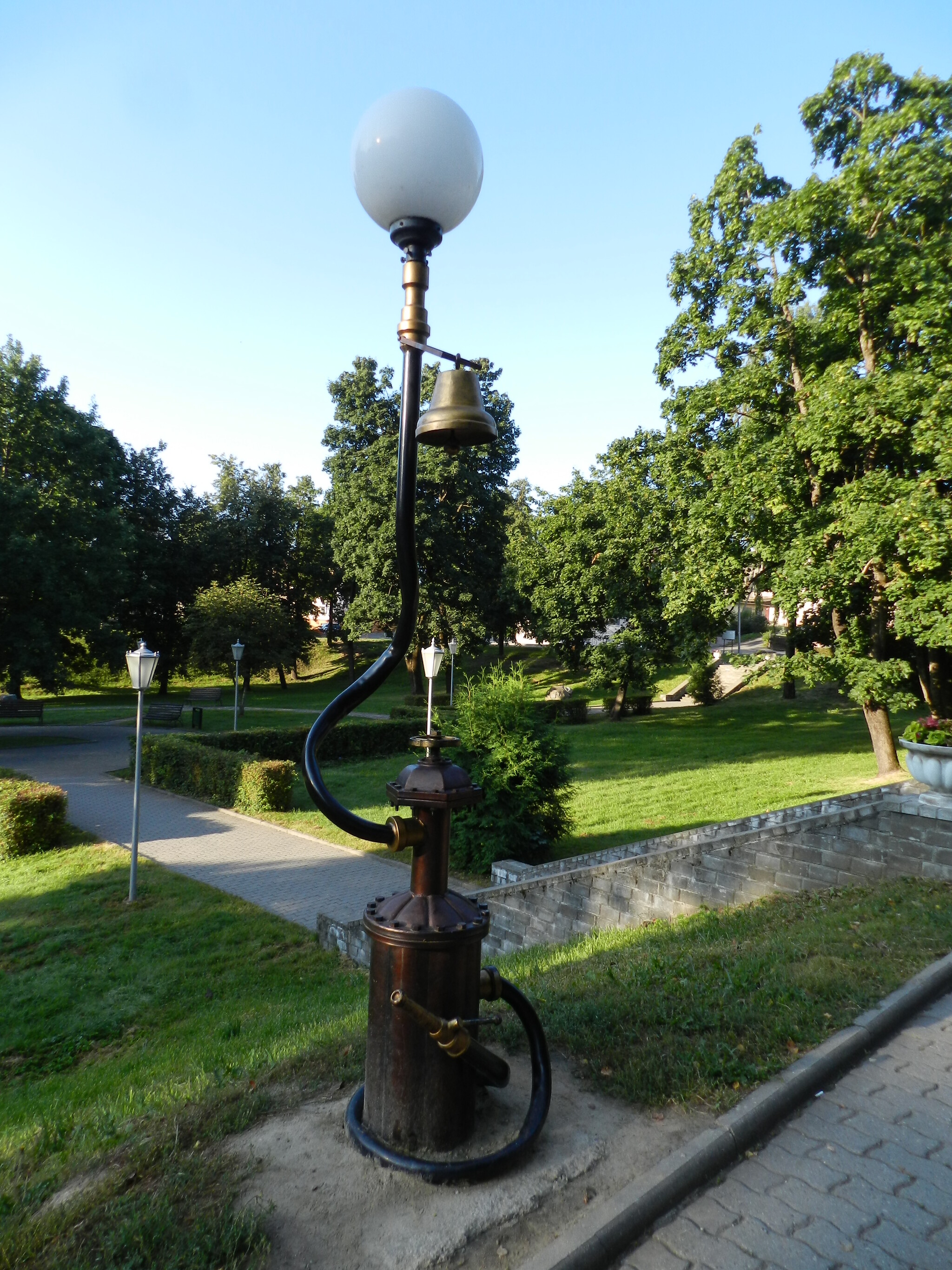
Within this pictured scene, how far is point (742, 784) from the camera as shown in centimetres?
1486

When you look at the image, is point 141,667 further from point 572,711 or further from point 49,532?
point 572,711

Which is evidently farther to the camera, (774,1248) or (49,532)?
(49,532)

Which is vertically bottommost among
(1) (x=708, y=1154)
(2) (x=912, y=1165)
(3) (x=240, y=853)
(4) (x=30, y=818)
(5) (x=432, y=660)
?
(3) (x=240, y=853)

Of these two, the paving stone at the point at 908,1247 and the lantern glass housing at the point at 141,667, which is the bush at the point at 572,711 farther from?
the paving stone at the point at 908,1247

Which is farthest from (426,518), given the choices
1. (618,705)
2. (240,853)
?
(240,853)

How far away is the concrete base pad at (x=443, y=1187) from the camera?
7.02ft

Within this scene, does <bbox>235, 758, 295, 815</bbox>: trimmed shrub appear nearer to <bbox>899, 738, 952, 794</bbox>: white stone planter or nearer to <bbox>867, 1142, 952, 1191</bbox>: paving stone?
<bbox>899, 738, 952, 794</bbox>: white stone planter

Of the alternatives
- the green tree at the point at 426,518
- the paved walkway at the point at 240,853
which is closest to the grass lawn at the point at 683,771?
the paved walkway at the point at 240,853

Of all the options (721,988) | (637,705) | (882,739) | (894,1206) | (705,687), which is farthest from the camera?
(705,687)

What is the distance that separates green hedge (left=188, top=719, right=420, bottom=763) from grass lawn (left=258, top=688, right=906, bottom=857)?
58cm

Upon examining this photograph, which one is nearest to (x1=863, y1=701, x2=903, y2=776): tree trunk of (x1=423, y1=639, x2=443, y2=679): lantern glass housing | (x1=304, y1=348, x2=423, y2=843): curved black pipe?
(x1=423, y1=639, x2=443, y2=679): lantern glass housing

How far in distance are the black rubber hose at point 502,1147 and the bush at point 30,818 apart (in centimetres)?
1074

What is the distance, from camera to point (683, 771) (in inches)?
651

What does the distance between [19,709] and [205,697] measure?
7.61 m
